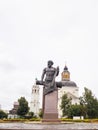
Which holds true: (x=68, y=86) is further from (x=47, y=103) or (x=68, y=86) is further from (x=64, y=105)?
(x=47, y=103)

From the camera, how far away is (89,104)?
49.8m

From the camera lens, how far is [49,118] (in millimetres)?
12703

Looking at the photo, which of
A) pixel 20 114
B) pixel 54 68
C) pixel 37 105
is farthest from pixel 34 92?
pixel 54 68

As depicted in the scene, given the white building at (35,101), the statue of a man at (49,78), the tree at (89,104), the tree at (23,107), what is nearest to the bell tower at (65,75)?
the white building at (35,101)

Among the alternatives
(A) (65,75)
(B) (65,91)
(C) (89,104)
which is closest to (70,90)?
(B) (65,91)

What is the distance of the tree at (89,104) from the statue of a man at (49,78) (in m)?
37.6

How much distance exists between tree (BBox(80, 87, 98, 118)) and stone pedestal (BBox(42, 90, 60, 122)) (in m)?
37.6

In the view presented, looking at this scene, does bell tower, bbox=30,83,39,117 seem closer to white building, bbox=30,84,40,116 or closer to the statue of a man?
white building, bbox=30,84,40,116

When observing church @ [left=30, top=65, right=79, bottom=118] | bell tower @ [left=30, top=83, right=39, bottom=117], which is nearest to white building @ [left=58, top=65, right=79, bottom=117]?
church @ [left=30, top=65, right=79, bottom=118]

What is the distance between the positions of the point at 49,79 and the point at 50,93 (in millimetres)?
833

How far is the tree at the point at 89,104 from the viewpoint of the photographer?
4981 cm

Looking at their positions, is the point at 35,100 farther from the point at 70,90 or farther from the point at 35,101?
the point at 70,90

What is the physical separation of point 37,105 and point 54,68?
89.6 metres

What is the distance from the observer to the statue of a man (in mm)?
12992
